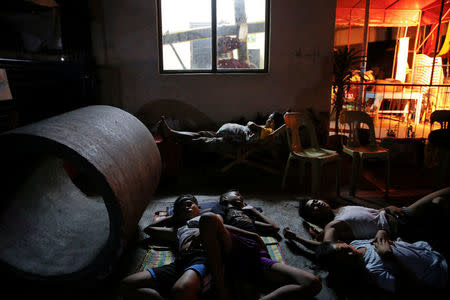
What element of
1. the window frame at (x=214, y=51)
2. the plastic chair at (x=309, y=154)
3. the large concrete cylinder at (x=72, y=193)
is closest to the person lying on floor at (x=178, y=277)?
the large concrete cylinder at (x=72, y=193)

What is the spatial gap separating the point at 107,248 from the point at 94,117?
112cm

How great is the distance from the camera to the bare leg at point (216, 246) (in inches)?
78.8

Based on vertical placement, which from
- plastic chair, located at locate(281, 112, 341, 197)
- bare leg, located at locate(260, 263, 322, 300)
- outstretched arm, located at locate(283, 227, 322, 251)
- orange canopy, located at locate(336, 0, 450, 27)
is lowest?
outstretched arm, located at locate(283, 227, 322, 251)

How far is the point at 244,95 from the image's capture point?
583cm

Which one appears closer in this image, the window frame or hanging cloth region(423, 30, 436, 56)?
the window frame

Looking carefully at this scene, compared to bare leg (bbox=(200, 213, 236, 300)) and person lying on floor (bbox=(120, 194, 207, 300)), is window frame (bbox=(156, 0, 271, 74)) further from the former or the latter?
bare leg (bbox=(200, 213, 236, 300))

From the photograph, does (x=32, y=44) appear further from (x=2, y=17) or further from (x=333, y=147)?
(x=333, y=147)

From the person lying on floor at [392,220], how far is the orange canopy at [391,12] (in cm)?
734

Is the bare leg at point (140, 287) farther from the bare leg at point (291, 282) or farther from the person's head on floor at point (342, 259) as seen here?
the person's head on floor at point (342, 259)

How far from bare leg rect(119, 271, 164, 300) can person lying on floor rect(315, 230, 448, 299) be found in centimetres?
Answer: 120

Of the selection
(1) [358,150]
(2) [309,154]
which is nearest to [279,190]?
(2) [309,154]

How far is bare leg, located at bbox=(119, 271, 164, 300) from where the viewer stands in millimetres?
2023

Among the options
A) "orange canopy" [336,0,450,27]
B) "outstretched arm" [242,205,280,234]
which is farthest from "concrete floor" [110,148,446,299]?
"orange canopy" [336,0,450,27]

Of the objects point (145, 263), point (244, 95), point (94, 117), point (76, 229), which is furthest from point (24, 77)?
point (244, 95)
